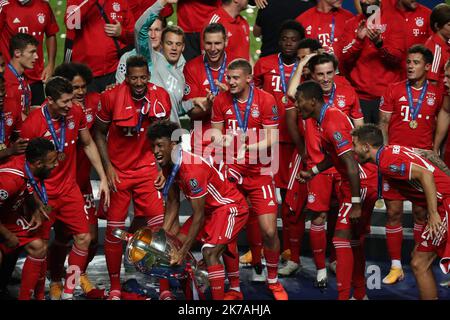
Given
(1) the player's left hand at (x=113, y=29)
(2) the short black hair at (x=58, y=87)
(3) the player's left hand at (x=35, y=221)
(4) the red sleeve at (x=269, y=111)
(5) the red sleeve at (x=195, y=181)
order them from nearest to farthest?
(5) the red sleeve at (x=195, y=181) → (3) the player's left hand at (x=35, y=221) → (2) the short black hair at (x=58, y=87) → (4) the red sleeve at (x=269, y=111) → (1) the player's left hand at (x=113, y=29)

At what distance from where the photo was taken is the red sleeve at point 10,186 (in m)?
7.61

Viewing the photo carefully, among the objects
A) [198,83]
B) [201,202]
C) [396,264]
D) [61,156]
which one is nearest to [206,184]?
[201,202]

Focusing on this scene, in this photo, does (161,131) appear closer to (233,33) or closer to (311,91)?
(311,91)

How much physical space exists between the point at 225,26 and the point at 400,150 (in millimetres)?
2576

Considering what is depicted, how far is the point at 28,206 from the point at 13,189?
34cm

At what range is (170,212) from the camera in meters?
8.03

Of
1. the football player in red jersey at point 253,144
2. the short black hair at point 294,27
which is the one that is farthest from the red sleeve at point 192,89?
the short black hair at point 294,27

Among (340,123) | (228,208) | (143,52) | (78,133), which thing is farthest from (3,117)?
(340,123)

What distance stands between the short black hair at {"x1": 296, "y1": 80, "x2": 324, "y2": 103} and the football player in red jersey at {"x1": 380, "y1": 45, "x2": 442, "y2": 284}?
4.12 feet

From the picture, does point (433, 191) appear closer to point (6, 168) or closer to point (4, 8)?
point (6, 168)

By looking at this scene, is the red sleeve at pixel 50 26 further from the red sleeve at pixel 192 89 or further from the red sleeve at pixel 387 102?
the red sleeve at pixel 387 102

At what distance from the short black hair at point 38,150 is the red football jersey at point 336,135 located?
2.04 meters

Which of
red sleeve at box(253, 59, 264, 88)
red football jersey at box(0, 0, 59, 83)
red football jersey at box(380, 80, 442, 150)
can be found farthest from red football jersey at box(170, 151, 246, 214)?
red football jersey at box(0, 0, 59, 83)

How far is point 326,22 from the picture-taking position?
9.72 metres
